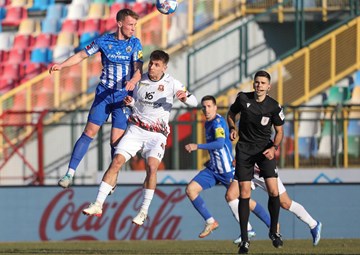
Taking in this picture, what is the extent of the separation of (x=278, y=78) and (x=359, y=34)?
2.00 m

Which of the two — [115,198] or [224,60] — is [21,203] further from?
[224,60]

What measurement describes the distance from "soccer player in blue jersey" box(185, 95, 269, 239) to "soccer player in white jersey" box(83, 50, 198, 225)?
2.01 metres

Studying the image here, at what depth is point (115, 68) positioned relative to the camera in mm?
13734

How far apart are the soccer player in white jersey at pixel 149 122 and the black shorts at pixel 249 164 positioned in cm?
85

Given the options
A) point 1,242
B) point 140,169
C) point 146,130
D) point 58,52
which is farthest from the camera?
point 58,52

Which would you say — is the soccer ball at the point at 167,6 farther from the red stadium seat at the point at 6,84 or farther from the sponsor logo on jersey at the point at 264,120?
the red stadium seat at the point at 6,84

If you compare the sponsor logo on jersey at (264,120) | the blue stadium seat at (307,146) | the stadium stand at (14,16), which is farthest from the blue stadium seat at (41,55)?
the sponsor logo on jersey at (264,120)

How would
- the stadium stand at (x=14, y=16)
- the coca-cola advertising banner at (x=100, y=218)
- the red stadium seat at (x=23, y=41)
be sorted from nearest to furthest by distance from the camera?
1. the coca-cola advertising banner at (x=100, y=218)
2. the red stadium seat at (x=23, y=41)
3. the stadium stand at (x=14, y=16)

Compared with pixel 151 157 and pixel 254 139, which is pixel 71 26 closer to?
pixel 151 157

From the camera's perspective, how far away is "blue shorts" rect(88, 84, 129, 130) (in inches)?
543

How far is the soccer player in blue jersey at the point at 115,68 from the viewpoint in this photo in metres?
13.6

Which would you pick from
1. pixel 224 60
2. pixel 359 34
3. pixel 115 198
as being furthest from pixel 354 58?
pixel 115 198

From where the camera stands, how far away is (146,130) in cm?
1365

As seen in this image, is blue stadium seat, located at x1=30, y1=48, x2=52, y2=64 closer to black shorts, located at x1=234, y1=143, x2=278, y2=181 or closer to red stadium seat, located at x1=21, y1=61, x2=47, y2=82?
red stadium seat, located at x1=21, y1=61, x2=47, y2=82
